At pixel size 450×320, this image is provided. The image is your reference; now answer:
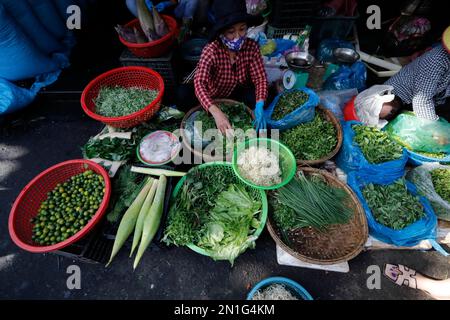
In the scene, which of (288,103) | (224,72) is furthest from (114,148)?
(288,103)

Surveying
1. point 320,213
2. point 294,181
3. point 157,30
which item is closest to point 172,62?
point 157,30

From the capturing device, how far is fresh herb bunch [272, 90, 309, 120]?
2.82 m

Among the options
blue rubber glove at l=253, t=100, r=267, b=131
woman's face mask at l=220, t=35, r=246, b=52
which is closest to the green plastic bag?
blue rubber glove at l=253, t=100, r=267, b=131

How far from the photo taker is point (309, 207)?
2.32 metres

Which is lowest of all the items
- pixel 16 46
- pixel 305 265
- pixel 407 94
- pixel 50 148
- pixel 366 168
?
pixel 305 265

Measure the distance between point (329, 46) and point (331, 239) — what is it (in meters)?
3.15

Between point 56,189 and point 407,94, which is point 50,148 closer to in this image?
point 56,189

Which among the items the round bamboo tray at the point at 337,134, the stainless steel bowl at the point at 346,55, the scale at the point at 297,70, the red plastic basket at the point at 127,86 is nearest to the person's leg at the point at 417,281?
the round bamboo tray at the point at 337,134

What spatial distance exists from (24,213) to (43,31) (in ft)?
9.05

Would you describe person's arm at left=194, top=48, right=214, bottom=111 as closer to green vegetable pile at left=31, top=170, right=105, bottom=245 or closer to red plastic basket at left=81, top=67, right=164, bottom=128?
red plastic basket at left=81, top=67, right=164, bottom=128

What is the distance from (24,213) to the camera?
2096mm

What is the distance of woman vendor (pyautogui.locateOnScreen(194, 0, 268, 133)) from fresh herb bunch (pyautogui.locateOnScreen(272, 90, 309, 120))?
0.31 meters

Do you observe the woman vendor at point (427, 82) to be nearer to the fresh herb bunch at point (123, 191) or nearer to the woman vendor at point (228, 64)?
the woman vendor at point (228, 64)

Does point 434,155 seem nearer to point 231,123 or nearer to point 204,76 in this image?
point 231,123
